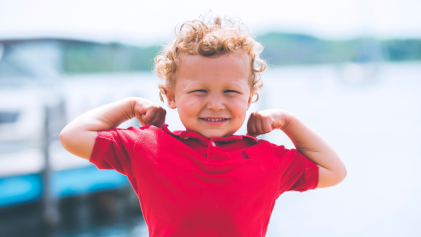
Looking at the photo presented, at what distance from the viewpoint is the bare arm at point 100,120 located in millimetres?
1294

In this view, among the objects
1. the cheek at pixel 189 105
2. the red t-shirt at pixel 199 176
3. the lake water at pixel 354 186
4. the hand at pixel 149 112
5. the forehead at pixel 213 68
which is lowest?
the lake water at pixel 354 186

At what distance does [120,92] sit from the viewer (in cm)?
840

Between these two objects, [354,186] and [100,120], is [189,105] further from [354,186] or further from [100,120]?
[354,186]

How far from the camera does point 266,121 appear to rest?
1424 mm

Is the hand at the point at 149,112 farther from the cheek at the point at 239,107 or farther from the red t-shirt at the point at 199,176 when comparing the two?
the cheek at the point at 239,107

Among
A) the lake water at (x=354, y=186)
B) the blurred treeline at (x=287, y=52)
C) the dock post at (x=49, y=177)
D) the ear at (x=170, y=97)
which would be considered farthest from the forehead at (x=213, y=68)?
the dock post at (x=49, y=177)

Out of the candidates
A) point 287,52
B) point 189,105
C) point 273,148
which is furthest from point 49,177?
point 287,52

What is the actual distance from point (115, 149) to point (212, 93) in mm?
426

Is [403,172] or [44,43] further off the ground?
[44,43]

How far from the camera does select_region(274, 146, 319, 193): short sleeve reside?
1.35 metres

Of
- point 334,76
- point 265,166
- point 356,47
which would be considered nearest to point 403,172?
point 265,166

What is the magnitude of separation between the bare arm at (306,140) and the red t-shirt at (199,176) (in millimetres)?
93

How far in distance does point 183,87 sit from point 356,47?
37.0m

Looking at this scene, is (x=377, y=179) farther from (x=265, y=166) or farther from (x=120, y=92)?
(x=265, y=166)
